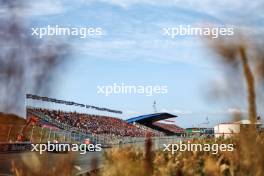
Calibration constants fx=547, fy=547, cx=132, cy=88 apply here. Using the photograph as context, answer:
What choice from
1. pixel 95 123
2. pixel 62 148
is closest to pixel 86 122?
pixel 95 123

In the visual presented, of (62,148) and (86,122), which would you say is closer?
(62,148)

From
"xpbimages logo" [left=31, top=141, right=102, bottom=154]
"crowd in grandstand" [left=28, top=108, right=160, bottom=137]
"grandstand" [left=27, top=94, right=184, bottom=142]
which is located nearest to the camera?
"xpbimages logo" [left=31, top=141, right=102, bottom=154]

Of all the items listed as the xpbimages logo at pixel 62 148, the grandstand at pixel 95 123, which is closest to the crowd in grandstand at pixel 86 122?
the grandstand at pixel 95 123

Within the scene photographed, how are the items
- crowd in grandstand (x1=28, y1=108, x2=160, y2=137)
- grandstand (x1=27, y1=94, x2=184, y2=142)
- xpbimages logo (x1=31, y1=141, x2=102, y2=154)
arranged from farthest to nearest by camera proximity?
crowd in grandstand (x1=28, y1=108, x2=160, y2=137) → grandstand (x1=27, y1=94, x2=184, y2=142) → xpbimages logo (x1=31, y1=141, x2=102, y2=154)

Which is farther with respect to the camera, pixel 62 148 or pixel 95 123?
pixel 95 123

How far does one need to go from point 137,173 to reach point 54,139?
212 centimetres

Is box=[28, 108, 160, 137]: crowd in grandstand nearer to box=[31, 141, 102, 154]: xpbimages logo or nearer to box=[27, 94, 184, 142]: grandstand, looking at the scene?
box=[27, 94, 184, 142]: grandstand

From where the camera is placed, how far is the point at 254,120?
1052 mm

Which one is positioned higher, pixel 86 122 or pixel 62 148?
pixel 86 122

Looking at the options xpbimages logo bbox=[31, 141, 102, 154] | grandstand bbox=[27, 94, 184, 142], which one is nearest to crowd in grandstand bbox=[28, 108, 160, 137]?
grandstand bbox=[27, 94, 184, 142]

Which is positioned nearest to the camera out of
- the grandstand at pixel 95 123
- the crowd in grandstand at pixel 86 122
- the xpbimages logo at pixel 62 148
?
the xpbimages logo at pixel 62 148

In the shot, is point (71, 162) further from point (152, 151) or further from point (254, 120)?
point (254, 120)

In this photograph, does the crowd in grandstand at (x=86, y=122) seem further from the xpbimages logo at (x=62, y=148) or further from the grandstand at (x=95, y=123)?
the xpbimages logo at (x=62, y=148)

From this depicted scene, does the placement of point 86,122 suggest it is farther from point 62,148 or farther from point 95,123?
point 62,148
